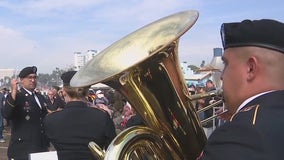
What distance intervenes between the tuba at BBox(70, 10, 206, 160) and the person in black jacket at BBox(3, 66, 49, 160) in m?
2.69

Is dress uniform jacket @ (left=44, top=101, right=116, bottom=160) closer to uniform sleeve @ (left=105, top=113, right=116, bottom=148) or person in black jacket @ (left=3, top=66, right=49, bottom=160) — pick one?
uniform sleeve @ (left=105, top=113, right=116, bottom=148)

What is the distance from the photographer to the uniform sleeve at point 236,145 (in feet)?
4.29

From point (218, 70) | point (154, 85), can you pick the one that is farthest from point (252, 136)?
point (218, 70)

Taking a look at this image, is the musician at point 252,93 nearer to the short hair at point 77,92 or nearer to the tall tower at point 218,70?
the tall tower at point 218,70

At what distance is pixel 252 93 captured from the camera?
5.05 ft

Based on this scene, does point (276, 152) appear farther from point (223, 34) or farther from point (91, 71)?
point (91, 71)

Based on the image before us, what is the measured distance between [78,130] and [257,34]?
207 cm

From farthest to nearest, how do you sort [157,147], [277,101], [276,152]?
[157,147] → [277,101] → [276,152]

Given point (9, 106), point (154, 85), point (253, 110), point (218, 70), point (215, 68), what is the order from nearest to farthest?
1. point (253, 110)
2. point (154, 85)
3. point (9, 106)
4. point (218, 70)
5. point (215, 68)

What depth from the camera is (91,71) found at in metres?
2.23

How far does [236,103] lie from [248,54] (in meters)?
0.18

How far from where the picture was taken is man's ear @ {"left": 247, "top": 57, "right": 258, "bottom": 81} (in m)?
1.54

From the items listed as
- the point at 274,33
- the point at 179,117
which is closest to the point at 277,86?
the point at 274,33

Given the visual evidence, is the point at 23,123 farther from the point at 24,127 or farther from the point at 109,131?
the point at 109,131
